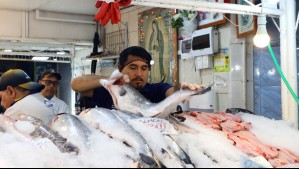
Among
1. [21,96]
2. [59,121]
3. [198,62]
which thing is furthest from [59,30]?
[59,121]

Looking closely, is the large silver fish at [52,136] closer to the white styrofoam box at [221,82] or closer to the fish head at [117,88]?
the fish head at [117,88]

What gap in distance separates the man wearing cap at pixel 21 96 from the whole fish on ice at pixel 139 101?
0.90 m

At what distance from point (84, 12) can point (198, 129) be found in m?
6.56

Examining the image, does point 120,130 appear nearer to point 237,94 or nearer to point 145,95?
point 145,95

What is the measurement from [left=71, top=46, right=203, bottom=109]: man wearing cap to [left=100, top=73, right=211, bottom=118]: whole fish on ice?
0.63 metres

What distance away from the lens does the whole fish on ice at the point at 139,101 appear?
236 cm

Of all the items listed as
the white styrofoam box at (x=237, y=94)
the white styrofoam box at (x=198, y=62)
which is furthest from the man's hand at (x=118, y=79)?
the white styrofoam box at (x=198, y=62)

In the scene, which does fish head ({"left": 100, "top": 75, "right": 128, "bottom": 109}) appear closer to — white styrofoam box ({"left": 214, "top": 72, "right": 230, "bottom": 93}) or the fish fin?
the fish fin

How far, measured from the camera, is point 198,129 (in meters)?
2.48

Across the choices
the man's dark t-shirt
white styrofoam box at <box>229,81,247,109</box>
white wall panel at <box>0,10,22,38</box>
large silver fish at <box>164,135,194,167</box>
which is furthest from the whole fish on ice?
white wall panel at <box>0,10,22,38</box>

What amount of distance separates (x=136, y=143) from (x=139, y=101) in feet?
2.06

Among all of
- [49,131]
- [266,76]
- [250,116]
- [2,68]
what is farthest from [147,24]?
[2,68]

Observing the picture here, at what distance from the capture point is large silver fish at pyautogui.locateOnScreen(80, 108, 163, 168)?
165 centimetres

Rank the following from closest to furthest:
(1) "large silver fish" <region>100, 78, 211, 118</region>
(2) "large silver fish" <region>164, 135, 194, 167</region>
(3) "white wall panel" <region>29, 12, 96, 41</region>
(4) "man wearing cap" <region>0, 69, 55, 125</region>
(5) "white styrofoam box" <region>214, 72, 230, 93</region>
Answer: (2) "large silver fish" <region>164, 135, 194, 167</region> → (1) "large silver fish" <region>100, 78, 211, 118</region> → (4) "man wearing cap" <region>0, 69, 55, 125</region> → (5) "white styrofoam box" <region>214, 72, 230, 93</region> → (3) "white wall panel" <region>29, 12, 96, 41</region>
